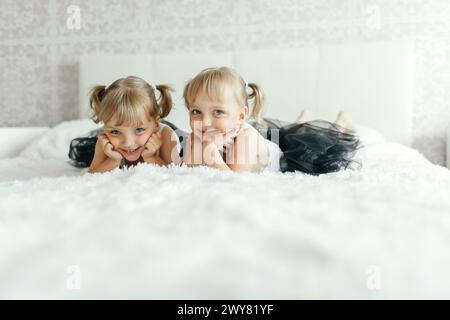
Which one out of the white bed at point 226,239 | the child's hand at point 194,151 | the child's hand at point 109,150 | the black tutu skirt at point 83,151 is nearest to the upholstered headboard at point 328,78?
the black tutu skirt at point 83,151

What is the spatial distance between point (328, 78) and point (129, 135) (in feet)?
4.51

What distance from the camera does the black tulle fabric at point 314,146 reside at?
4.40 ft

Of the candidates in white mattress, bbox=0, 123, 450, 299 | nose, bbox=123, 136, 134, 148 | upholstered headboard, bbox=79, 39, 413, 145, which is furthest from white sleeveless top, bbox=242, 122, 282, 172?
upholstered headboard, bbox=79, 39, 413, 145

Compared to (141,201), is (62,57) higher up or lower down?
higher up

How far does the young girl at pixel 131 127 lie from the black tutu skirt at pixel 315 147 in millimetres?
323

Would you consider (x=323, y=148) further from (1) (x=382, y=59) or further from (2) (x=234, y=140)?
(1) (x=382, y=59)

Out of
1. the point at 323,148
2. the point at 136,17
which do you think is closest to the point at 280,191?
the point at 323,148

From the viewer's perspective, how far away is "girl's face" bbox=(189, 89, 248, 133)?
50.6 inches

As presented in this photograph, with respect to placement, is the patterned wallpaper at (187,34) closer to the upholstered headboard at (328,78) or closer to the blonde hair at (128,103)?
the upholstered headboard at (328,78)

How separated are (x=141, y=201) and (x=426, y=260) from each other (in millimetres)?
405

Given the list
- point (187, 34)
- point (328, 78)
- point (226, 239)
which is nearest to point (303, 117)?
point (328, 78)

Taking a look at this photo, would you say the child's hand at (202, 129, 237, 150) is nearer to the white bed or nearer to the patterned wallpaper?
the white bed
